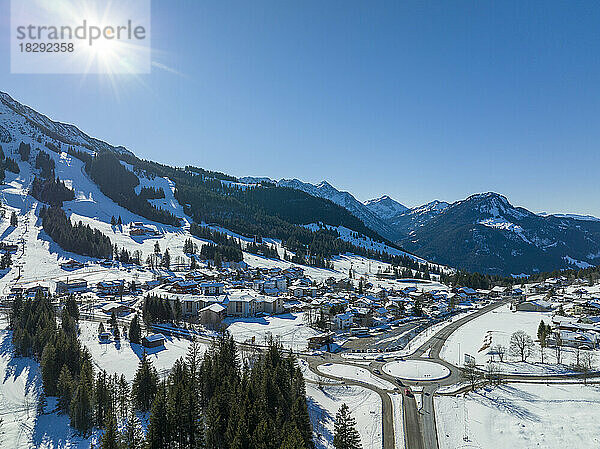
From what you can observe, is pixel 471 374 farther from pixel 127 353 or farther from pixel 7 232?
pixel 7 232

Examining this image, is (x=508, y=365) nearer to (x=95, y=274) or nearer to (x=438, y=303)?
(x=438, y=303)

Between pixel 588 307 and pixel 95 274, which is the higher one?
pixel 95 274

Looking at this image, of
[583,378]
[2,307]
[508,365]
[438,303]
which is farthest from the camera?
[438,303]

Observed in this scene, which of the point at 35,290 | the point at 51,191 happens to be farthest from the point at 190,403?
the point at 51,191

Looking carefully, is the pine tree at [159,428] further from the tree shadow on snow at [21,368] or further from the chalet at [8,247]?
the chalet at [8,247]

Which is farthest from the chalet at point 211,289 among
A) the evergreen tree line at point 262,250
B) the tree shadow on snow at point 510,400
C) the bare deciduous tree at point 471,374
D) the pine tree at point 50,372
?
the evergreen tree line at point 262,250

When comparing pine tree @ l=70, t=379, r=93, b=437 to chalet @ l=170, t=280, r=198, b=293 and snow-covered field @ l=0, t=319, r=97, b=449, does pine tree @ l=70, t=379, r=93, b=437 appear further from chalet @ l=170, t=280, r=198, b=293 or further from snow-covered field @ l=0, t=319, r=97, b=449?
chalet @ l=170, t=280, r=198, b=293

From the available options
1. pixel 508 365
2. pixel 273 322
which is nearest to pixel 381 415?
pixel 508 365
